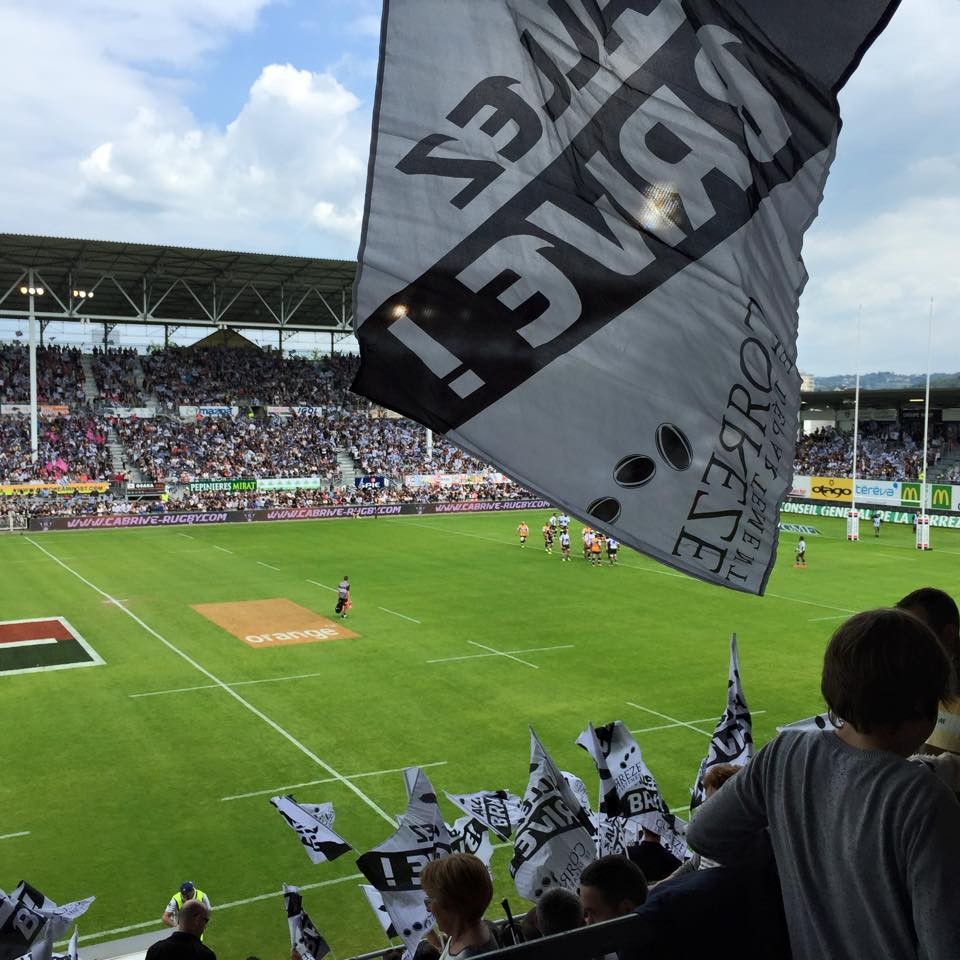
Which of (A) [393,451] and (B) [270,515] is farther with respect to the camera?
(A) [393,451]

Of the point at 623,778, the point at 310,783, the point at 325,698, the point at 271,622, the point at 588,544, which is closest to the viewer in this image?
the point at 623,778

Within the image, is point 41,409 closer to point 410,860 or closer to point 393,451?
point 393,451

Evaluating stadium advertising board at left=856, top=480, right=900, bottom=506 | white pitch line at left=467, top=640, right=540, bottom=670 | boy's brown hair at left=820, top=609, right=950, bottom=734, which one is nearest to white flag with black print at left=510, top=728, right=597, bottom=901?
boy's brown hair at left=820, top=609, right=950, bottom=734

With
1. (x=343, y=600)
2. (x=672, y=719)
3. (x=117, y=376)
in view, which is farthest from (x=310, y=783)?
(x=117, y=376)

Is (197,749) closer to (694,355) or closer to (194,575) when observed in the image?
(694,355)

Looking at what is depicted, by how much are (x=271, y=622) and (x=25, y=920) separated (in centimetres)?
2039

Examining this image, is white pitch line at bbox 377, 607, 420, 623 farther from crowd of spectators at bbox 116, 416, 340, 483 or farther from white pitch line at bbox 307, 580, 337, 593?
crowd of spectators at bbox 116, 416, 340, 483

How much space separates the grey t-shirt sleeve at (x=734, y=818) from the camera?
2505mm

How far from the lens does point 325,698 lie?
19.6 metres

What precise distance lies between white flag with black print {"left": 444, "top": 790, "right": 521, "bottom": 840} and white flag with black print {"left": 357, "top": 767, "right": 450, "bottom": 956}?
1.00m

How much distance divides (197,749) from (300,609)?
484 inches

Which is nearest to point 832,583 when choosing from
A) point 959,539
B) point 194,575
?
point 959,539

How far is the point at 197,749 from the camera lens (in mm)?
16578

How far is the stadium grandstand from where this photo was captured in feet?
179
